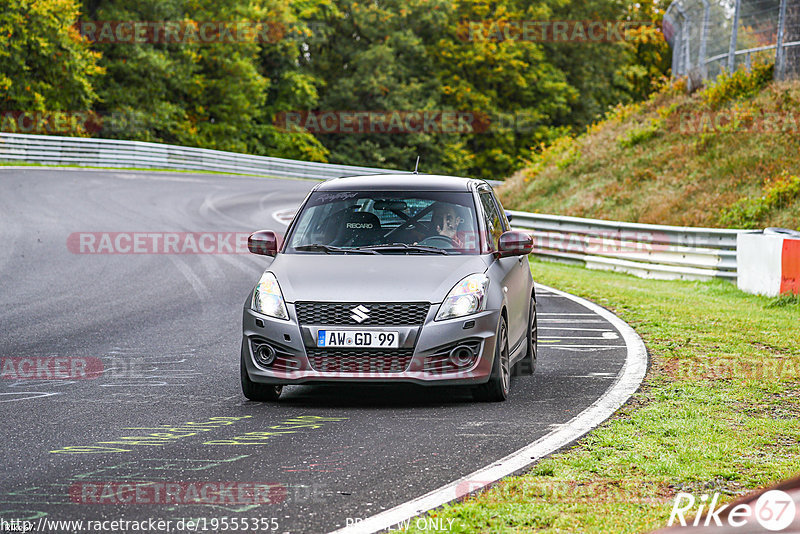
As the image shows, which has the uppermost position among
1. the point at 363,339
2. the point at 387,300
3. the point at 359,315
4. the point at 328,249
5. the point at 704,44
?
the point at 704,44

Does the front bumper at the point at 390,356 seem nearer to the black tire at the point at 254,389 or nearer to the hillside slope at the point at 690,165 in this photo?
the black tire at the point at 254,389

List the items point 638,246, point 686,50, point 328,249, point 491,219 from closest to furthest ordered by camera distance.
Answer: point 328,249, point 491,219, point 638,246, point 686,50

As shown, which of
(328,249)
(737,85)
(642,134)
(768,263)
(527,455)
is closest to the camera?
(527,455)

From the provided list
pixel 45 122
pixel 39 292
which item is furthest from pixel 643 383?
pixel 45 122

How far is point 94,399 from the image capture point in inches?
298

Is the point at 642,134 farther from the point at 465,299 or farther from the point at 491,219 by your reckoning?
the point at 465,299

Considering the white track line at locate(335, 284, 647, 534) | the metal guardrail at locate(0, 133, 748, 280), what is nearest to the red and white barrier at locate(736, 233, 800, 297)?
the metal guardrail at locate(0, 133, 748, 280)

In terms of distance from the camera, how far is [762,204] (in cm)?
2206

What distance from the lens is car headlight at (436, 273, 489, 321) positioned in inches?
288

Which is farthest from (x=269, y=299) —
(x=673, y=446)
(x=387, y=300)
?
(x=673, y=446)

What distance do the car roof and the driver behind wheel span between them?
0.22 meters

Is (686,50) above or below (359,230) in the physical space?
above

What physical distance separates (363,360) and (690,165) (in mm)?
20473

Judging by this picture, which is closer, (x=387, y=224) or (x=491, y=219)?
(x=387, y=224)
